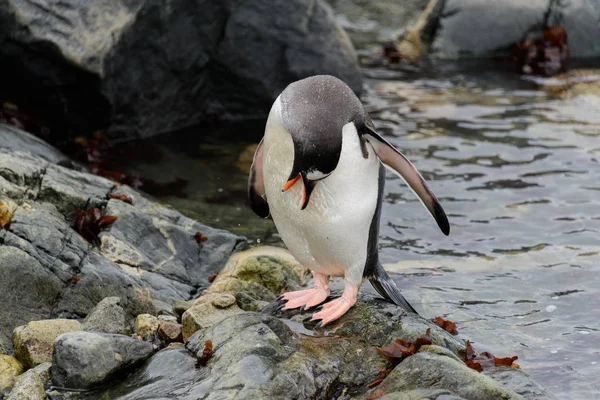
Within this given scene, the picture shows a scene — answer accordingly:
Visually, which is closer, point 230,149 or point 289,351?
point 289,351

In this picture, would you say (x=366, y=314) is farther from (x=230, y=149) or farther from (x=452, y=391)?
(x=230, y=149)

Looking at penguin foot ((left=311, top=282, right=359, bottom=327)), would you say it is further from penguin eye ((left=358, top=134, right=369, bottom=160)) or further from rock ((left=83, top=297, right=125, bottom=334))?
rock ((left=83, top=297, right=125, bottom=334))

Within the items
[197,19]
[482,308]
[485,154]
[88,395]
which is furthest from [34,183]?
[485,154]

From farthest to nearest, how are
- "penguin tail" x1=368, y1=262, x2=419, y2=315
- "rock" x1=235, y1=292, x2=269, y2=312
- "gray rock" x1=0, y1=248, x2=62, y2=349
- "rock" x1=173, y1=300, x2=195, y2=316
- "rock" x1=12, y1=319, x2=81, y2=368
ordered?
"rock" x1=173, y1=300, x2=195, y2=316, "rock" x1=235, y1=292, x2=269, y2=312, "penguin tail" x1=368, y1=262, x2=419, y2=315, "gray rock" x1=0, y1=248, x2=62, y2=349, "rock" x1=12, y1=319, x2=81, y2=368

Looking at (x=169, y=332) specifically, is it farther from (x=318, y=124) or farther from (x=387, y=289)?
(x=318, y=124)

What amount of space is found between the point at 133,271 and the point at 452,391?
313 centimetres

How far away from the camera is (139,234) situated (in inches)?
291

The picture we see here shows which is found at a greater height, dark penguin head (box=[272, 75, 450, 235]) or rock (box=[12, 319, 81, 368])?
dark penguin head (box=[272, 75, 450, 235])

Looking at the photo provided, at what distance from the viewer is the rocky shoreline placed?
15.8 feet

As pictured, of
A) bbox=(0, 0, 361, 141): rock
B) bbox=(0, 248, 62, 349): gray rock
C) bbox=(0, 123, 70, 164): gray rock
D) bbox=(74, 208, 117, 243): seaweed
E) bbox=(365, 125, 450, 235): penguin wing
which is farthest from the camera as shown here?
bbox=(0, 0, 361, 141): rock

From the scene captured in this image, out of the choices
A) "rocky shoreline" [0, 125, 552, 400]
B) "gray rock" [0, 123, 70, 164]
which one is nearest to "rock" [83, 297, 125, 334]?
"rocky shoreline" [0, 125, 552, 400]

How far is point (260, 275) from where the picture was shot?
281 inches

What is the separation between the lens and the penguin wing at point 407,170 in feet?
18.1

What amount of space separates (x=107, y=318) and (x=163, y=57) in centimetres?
585
